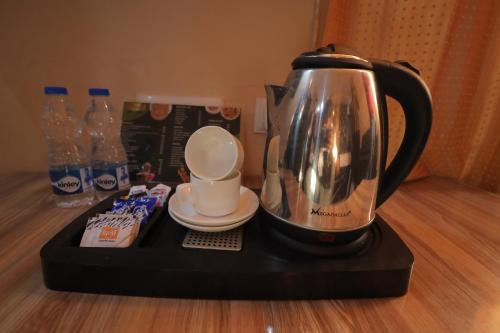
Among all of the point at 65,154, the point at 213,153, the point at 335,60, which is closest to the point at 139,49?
the point at 65,154

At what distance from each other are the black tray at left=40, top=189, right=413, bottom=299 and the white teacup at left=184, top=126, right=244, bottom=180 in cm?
13

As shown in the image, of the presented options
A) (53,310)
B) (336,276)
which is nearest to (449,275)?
(336,276)

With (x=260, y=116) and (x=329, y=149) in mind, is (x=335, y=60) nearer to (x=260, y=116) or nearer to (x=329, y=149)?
(x=329, y=149)

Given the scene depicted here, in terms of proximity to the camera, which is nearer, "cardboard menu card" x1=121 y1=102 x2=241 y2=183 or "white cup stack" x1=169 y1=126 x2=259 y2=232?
"white cup stack" x1=169 y1=126 x2=259 y2=232

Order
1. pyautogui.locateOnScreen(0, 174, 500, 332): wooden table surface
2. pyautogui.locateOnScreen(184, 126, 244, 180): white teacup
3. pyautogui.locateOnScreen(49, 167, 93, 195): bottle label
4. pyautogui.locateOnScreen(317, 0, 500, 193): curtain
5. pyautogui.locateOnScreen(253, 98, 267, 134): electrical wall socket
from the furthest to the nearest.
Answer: pyautogui.locateOnScreen(253, 98, 267, 134): electrical wall socket < pyautogui.locateOnScreen(317, 0, 500, 193): curtain < pyautogui.locateOnScreen(49, 167, 93, 195): bottle label < pyautogui.locateOnScreen(184, 126, 244, 180): white teacup < pyautogui.locateOnScreen(0, 174, 500, 332): wooden table surface

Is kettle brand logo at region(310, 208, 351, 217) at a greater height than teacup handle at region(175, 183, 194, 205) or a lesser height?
greater

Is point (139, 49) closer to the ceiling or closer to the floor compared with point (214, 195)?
closer to the ceiling

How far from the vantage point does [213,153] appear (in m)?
0.45

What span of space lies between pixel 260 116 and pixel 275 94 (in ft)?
1.38

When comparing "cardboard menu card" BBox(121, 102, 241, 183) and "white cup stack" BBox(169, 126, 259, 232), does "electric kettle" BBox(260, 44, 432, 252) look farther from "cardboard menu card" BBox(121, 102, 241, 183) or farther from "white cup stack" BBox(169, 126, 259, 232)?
"cardboard menu card" BBox(121, 102, 241, 183)

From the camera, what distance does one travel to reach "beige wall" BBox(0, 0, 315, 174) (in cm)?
72

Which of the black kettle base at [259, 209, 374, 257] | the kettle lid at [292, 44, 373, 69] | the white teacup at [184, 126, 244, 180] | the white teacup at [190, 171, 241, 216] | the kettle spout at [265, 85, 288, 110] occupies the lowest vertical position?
the black kettle base at [259, 209, 374, 257]

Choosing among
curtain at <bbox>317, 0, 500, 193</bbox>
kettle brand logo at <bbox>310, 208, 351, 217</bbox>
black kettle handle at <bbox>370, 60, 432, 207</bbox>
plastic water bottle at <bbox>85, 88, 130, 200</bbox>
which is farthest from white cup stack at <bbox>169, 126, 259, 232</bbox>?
curtain at <bbox>317, 0, 500, 193</bbox>

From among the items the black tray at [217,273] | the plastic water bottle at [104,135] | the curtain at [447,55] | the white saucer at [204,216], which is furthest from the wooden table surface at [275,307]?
the curtain at [447,55]
